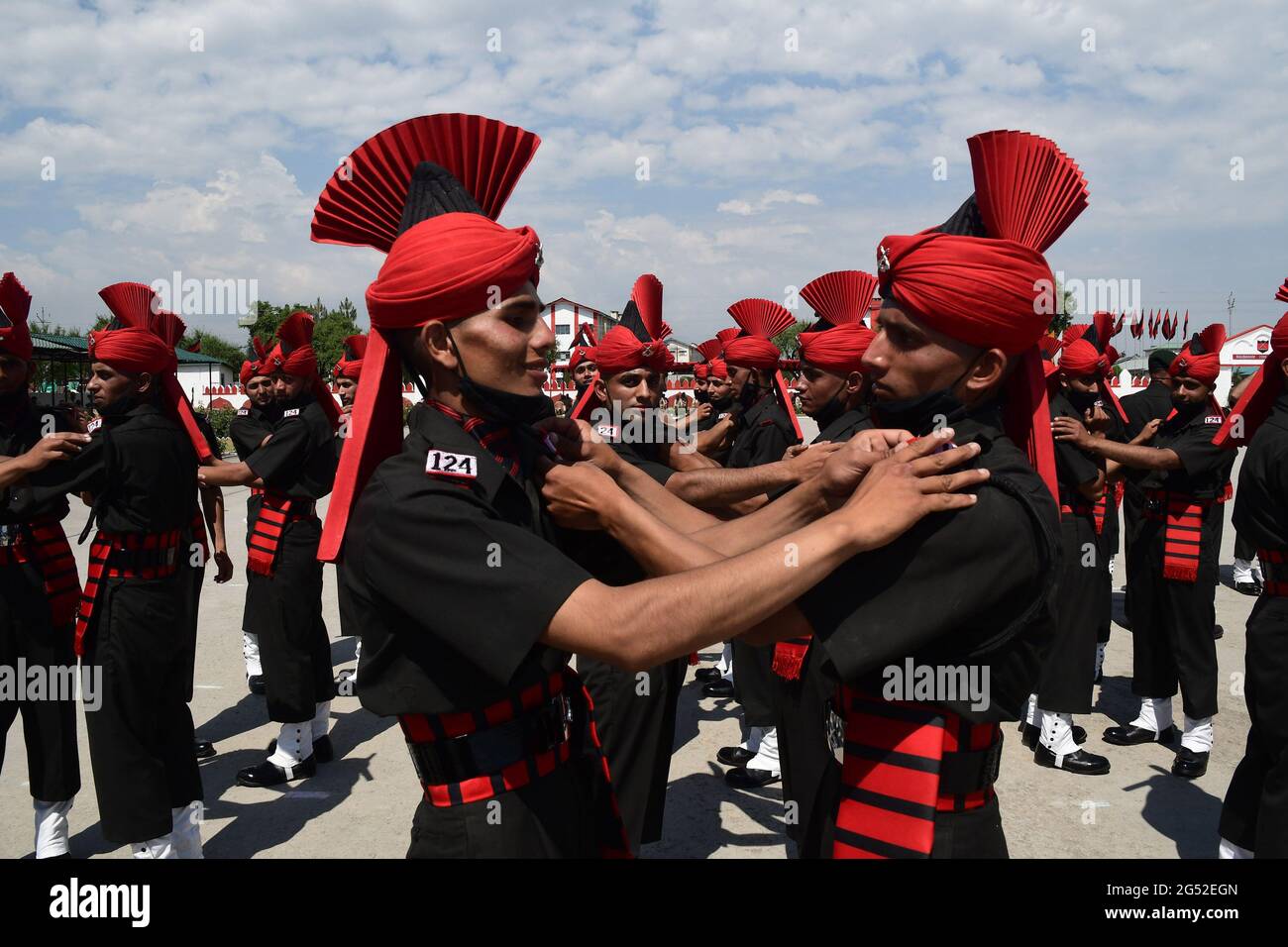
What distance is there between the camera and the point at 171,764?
4895mm

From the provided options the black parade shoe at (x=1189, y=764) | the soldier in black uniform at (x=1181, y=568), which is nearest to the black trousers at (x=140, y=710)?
the soldier in black uniform at (x=1181, y=568)

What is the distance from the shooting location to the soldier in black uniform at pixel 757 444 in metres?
6.35

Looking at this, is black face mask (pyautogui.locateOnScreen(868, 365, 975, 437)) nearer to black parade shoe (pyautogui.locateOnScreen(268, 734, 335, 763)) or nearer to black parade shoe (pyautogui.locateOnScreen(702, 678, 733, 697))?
black parade shoe (pyautogui.locateOnScreen(268, 734, 335, 763))

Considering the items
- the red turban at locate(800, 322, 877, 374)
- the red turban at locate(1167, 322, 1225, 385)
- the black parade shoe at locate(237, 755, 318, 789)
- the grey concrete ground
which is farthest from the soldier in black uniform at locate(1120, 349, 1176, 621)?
the black parade shoe at locate(237, 755, 318, 789)

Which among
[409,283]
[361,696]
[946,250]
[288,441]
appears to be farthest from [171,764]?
[946,250]

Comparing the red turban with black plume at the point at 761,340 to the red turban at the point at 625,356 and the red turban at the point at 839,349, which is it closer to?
the red turban at the point at 839,349

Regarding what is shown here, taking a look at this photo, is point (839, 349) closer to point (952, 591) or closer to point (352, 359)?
point (952, 591)

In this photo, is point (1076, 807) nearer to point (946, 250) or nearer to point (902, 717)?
point (902, 717)

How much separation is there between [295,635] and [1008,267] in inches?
234

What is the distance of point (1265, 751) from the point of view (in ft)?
13.5

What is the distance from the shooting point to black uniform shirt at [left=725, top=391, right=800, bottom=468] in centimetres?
772

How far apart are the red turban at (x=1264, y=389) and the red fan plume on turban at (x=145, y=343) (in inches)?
247

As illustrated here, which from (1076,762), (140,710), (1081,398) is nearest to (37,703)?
(140,710)

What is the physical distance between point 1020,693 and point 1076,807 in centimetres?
444
